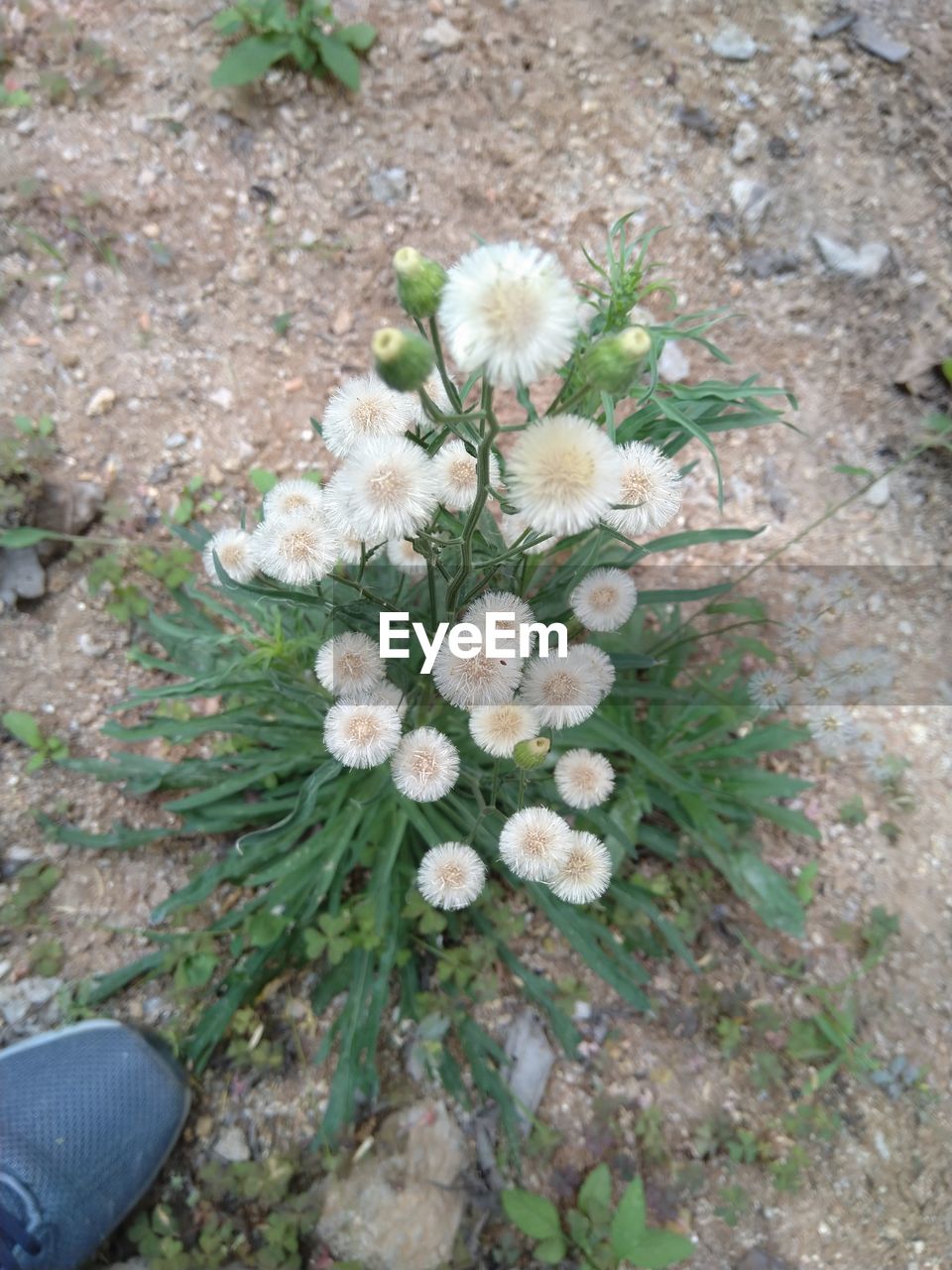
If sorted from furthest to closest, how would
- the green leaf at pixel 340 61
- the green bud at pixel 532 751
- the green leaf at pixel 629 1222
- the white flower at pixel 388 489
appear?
the green leaf at pixel 340 61 → the green leaf at pixel 629 1222 → the green bud at pixel 532 751 → the white flower at pixel 388 489

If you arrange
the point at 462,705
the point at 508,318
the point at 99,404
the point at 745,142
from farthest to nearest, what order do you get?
the point at 745,142 < the point at 99,404 < the point at 462,705 < the point at 508,318

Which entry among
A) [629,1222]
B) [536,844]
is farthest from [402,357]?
[629,1222]

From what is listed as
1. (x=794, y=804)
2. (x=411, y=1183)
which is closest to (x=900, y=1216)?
(x=794, y=804)

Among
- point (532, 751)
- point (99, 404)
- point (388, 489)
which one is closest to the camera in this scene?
point (388, 489)

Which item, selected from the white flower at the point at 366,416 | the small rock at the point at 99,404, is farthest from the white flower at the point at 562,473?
the small rock at the point at 99,404

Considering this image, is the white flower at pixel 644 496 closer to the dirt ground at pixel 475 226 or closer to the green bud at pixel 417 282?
the green bud at pixel 417 282

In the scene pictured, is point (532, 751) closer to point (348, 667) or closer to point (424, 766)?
point (424, 766)

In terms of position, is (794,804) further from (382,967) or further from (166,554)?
(166,554)
